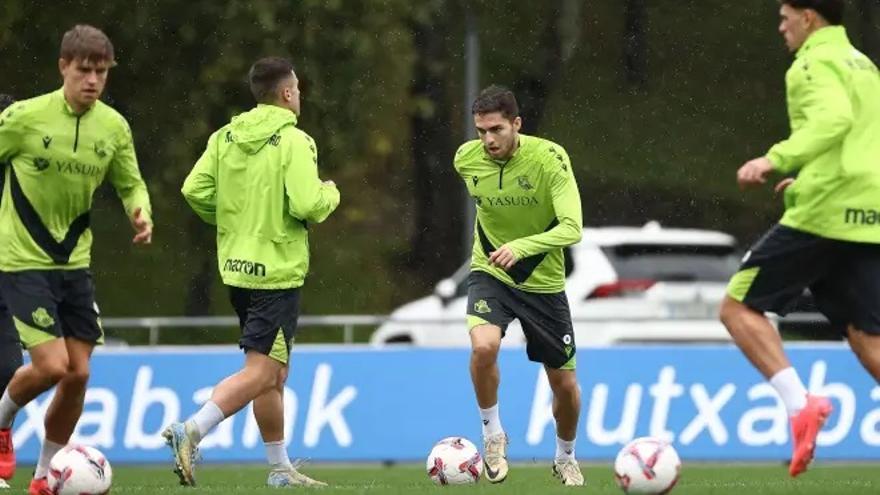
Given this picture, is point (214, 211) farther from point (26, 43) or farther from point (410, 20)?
point (410, 20)

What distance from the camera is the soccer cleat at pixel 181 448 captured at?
966 centimetres

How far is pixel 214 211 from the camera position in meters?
10.7

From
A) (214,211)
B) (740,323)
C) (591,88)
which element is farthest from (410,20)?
(740,323)

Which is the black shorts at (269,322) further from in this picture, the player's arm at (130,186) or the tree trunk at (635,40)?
the tree trunk at (635,40)

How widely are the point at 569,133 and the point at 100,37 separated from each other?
36.2 ft

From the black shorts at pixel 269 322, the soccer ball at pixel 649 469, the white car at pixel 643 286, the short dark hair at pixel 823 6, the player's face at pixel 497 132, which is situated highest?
the short dark hair at pixel 823 6

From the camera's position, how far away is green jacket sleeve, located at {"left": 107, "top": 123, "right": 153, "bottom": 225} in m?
9.80

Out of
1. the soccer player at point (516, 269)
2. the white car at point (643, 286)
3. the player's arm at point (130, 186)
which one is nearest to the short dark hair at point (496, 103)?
the soccer player at point (516, 269)

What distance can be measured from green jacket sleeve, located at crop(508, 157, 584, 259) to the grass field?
1222mm

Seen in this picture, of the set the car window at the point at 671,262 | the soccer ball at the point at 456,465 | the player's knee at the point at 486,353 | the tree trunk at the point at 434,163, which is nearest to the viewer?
the soccer ball at the point at 456,465

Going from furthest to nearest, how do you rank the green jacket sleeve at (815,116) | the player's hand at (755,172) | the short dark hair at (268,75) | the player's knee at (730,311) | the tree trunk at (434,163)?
the tree trunk at (434,163) < the short dark hair at (268,75) < the player's knee at (730,311) < the green jacket sleeve at (815,116) < the player's hand at (755,172)

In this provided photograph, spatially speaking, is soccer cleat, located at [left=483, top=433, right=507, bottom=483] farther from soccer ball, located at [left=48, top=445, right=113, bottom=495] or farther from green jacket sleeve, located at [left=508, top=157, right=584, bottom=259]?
soccer ball, located at [left=48, top=445, right=113, bottom=495]

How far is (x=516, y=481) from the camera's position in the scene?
37.2 feet

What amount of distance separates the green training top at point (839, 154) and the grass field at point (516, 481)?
59.3 inches
